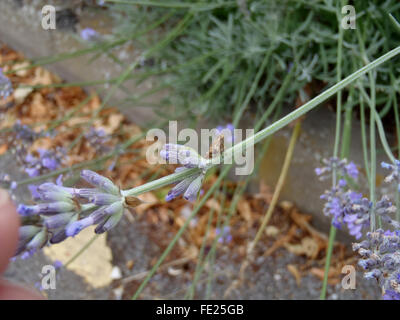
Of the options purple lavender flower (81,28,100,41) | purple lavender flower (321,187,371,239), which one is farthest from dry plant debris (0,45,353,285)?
purple lavender flower (321,187,371,239)

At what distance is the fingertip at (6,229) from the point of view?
352mm

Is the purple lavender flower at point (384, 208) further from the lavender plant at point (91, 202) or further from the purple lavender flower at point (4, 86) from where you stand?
the purple lavender flower at point (4, 86)

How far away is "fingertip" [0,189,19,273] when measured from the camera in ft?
1.16

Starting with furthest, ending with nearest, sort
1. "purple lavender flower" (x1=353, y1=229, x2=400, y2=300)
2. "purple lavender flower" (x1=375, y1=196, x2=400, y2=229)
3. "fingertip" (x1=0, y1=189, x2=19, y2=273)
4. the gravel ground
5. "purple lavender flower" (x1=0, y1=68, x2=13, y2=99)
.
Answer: the gravel ground, "purple lavender flower" (x1=0, y1=68, x2=13, y2=99), "purple lavender flower" (x1=375, y1=196, x2=400, y2=229), "purple lavender flower" (x1=353, y1=229, x2=400, y2=300), "fingertip" (x1=0, y1=189, x2=19, y2=273)

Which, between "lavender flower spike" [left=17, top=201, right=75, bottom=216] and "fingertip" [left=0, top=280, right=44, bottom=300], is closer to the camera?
"fingertip" [left=0, top=280, right=44, bottom=300]

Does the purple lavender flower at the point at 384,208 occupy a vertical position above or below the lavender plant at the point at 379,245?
above

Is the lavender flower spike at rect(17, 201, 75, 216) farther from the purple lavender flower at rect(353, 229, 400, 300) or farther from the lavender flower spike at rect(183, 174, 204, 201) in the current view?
the purple lavender flower at rect(353, 229, 400, 300)

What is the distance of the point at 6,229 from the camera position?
1.17ft

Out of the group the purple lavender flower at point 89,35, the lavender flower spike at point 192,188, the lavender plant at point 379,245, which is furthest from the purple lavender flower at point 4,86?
the lavender plant at point 379,245

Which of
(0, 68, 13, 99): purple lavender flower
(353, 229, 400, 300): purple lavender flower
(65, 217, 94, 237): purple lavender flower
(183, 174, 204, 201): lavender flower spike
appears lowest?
(353, 229, 400, 300): purple lavender flower

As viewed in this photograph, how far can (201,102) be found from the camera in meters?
1.66

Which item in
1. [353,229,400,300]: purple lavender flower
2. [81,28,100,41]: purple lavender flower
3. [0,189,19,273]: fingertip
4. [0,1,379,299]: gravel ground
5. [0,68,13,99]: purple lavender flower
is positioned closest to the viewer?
[0,189,19,273]: fingertip
